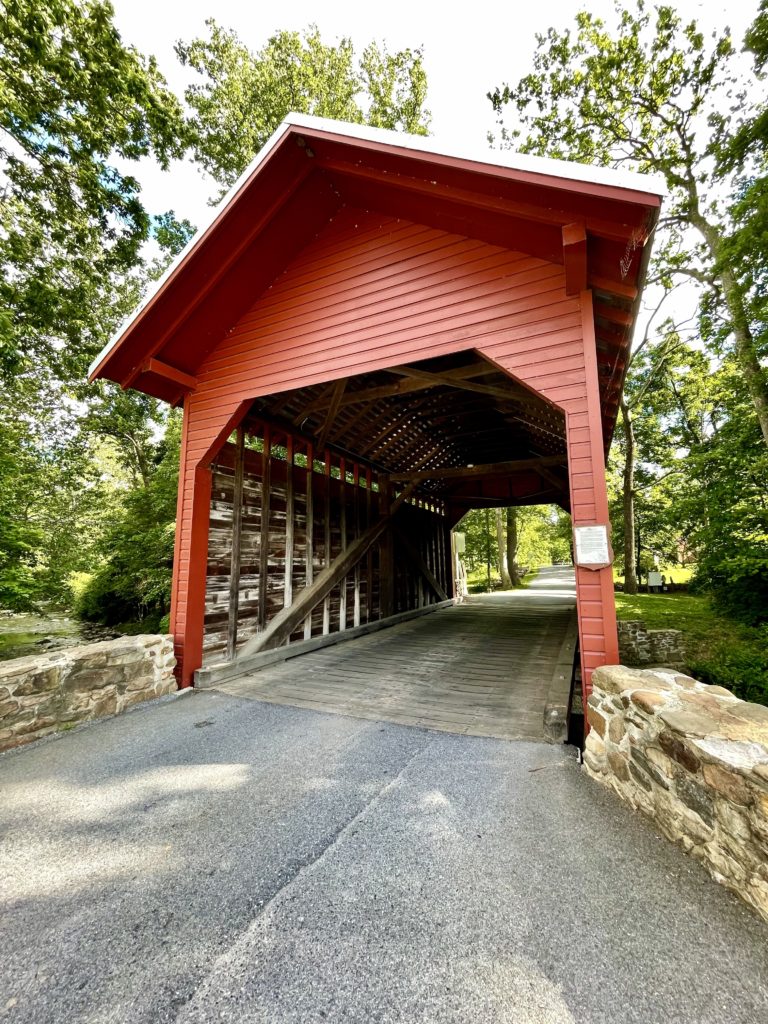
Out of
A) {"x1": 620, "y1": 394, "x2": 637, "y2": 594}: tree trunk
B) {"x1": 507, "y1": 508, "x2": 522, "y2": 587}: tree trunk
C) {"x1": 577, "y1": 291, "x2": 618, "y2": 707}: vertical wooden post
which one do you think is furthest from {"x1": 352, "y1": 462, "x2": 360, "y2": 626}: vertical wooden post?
{"x1": 507, "y1": 508, "x2": 522, "y2": 587}: tree trunk

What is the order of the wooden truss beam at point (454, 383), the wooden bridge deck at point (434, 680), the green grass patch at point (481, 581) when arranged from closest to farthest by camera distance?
1. the wooden bridge deck at point (434, 680)
2. the wooden truss beam at point (454, 383)
3. the green grass patch at point (481, 581)

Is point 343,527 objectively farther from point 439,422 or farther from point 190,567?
point 190,567

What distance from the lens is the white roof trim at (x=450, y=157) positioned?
9.51 feet

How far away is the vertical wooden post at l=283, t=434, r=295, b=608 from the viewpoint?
6.32m

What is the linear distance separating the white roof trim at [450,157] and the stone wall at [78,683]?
3294 millimetres

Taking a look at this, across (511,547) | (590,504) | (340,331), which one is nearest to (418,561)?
(340,331)

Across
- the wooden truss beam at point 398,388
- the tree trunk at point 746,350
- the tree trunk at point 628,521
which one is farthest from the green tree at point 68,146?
the tree trunk at point 628,521

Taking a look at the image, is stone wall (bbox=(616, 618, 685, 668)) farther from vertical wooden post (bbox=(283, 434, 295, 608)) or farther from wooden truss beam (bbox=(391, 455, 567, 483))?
vertical wooden post (bbox=(283, 434, 295, 608))

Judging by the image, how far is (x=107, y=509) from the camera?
13.9 m

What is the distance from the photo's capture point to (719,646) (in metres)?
6.09

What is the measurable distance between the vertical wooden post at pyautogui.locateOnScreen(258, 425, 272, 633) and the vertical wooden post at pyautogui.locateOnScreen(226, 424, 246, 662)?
38cm

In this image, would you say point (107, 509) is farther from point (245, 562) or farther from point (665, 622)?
point (665, 622)

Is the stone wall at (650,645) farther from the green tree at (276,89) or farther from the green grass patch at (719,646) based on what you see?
the green tree at (276,89)

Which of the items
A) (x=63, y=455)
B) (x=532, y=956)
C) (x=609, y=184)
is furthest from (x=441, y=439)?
(x=63, y=455)
